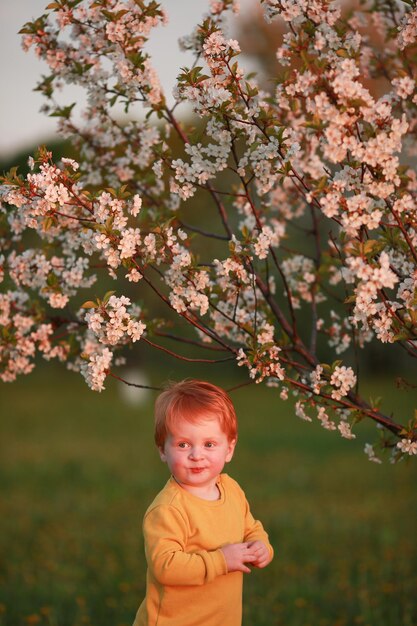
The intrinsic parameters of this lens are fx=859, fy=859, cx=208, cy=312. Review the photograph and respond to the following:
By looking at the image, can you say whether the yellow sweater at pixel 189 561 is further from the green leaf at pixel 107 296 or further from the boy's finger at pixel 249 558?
the green leaf at pixel 107 296

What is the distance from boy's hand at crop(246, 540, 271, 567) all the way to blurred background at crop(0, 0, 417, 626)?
0.77m

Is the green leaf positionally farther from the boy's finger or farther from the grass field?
the grass field

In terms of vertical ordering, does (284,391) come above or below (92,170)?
below

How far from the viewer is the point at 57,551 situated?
26.9ft

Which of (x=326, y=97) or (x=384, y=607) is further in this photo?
(x=384, y=607)

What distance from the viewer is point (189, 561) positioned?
319 centimetres

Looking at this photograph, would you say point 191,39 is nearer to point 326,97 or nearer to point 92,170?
point 92,170

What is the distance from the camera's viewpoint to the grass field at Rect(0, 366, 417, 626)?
250 inches

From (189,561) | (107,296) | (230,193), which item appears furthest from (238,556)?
(230,193)

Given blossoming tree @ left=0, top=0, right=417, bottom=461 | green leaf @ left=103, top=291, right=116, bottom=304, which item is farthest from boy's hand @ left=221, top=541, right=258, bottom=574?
green leaf @ left=103, top=291, right=116, bottom=304

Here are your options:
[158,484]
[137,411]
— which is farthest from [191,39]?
[137,411]

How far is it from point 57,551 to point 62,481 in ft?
12.4

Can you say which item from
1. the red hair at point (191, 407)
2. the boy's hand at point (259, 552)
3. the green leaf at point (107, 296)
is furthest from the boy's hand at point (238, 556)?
the green leaf at point (107, 296)

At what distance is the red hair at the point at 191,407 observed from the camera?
340 centimetres
